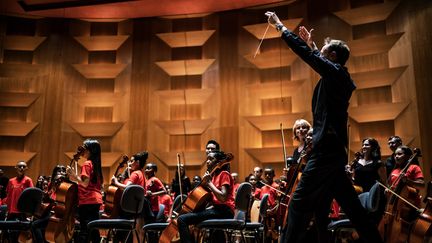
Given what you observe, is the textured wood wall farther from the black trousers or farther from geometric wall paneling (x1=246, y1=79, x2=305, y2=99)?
the black trousers

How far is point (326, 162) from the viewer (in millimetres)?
2791

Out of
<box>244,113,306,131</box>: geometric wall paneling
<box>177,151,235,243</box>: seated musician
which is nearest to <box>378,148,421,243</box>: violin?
<box>177,151,235,243</box>: seated musician

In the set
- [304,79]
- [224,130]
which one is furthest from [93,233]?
[304,79]

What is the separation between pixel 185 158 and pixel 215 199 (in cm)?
547

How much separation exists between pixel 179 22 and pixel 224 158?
22.4ft

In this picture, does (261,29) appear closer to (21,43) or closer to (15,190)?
(21,43)

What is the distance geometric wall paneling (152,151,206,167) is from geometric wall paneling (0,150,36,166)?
2.81 m

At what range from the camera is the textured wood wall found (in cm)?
935

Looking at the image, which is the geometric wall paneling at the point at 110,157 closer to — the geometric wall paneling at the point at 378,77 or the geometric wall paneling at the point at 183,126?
the geometric wall paneling at the point at 183,126

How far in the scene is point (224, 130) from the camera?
992 cm

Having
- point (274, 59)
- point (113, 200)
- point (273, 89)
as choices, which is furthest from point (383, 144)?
point (113, 200)

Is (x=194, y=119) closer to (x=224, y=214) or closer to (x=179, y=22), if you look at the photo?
(x=179, y=22)

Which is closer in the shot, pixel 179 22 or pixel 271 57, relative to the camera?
pixel 271 57

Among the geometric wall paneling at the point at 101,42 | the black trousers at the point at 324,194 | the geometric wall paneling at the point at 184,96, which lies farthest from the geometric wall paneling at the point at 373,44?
the black trousers at the point at 324,194
